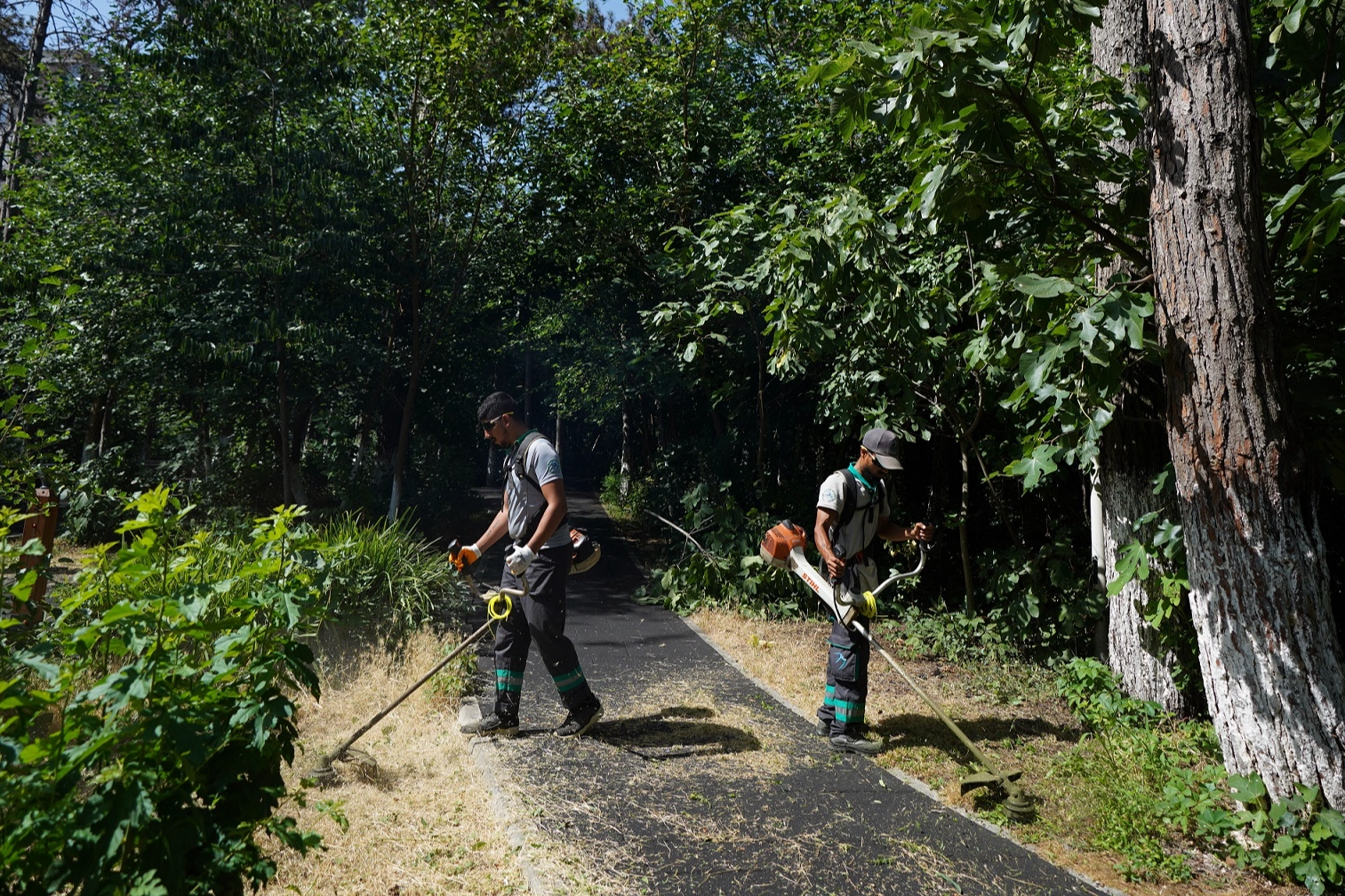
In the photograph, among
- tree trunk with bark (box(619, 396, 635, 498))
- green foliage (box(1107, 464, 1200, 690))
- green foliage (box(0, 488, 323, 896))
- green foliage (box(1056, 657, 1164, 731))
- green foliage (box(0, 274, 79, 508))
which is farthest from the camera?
tree trunk with bark (box(619, 396, 635, 498))

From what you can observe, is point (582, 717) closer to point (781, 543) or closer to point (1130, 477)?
point (781, 543)

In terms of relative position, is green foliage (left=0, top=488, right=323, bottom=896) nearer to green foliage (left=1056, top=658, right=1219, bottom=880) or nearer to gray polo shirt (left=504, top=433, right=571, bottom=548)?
gray polo shirt (left=504, top=433, right=571, bottom=548)

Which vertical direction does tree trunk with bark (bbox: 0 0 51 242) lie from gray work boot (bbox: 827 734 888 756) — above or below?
above

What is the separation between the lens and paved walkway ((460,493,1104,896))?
3.64 meters

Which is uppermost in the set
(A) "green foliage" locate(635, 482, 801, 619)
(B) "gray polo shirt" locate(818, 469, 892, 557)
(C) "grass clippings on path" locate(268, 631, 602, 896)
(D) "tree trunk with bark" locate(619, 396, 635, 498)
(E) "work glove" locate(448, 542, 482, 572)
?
(D) "tree trunk with bark" locate(619, 396, 635, 498)

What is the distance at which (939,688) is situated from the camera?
6.50 metres

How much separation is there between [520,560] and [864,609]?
6.45ft

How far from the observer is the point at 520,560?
5.01 metres

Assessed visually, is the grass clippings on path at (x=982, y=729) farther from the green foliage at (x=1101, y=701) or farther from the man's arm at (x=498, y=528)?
the man's arm at (x=498, y=528)

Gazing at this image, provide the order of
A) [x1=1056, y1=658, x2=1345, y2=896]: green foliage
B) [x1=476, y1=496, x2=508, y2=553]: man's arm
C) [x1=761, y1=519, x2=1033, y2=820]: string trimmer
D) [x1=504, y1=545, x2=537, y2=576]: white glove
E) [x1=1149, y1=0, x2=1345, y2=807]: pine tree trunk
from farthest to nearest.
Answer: [x1=476, y1=496, x2=508, y2=553]: man's arm < [x1=504, y1=545, x2=537, y2=576]: white glove < [x1=761, y1=519, x2=1033, y2=820]: string trimmer < [x1=1149, y1=0, x2=1345, y2=807]: pine tree trunk < [x1=1056, y1=658, x2=1345, y2=896]: green foliage

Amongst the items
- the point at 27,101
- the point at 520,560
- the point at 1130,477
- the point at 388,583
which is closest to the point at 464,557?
the point at 520,560

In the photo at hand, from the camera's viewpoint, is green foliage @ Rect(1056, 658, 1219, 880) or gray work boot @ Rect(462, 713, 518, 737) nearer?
green foliage @ Rect(1056, 658, 1219, 880)

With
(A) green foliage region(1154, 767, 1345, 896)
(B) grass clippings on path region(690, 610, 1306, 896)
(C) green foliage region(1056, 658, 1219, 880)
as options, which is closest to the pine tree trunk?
(A) green foliage region(1154, 767, 1345, 896)

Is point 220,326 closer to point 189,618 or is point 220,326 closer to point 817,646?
point 817,646
